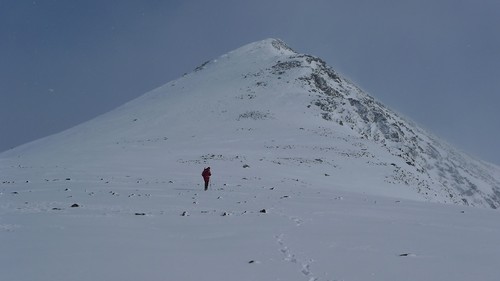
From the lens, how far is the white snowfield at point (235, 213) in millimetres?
8859

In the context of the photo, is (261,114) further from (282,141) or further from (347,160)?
(347,160)

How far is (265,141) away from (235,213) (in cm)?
3817

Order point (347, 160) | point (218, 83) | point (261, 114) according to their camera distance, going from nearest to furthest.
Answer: point (347, 160) → point (261, 114) → point (218, 83)

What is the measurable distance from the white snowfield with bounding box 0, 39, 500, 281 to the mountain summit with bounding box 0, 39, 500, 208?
392 mm

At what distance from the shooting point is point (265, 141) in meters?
55.1

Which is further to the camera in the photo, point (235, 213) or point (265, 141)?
point (265, 141)

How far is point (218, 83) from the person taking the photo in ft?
304

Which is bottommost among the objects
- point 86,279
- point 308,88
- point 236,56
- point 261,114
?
point 86,279

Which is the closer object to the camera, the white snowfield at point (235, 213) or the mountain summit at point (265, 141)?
the white snowfield at point (235, 213)

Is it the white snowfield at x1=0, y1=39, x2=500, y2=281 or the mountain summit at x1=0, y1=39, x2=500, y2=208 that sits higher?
the mountain summit at x1=0, y1=39, x2=500, y2=208

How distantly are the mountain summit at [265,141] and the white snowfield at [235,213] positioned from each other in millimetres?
392

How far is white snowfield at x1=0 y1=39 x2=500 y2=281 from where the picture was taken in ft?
29.1

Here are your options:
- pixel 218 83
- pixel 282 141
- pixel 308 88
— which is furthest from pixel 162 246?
pixel 218 83

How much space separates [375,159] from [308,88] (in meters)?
32.6
